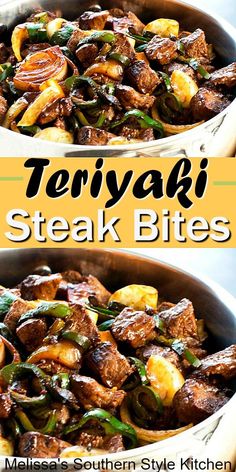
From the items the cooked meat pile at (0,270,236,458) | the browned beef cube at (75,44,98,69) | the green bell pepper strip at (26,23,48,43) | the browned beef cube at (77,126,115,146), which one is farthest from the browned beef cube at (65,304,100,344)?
the green bell pepper strip at (26,23,48,43)

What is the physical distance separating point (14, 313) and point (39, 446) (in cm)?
55

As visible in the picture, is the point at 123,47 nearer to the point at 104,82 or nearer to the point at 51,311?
the point at 104,82

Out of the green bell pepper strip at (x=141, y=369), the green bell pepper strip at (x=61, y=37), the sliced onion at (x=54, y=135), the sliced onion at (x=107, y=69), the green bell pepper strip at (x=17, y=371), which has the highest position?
the sliced onion at (x=107, y=69)

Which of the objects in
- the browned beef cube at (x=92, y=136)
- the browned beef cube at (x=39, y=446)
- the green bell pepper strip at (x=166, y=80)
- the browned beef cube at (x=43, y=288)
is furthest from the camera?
the green bell pepper strip at (x=166, y=80)

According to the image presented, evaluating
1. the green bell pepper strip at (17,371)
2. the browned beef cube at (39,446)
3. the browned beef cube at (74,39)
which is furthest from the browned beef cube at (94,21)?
the browned beef cube at (39,446)

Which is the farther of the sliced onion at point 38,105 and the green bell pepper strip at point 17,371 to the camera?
the sliced onion at point 38,105

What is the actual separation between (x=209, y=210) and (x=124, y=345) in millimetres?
553

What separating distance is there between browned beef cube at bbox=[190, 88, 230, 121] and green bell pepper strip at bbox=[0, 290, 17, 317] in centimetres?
Result: 87

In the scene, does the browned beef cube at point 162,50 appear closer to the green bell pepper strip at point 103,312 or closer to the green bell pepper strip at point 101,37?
the green bell pepper strip at point 101,37

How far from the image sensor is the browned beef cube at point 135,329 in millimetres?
2523

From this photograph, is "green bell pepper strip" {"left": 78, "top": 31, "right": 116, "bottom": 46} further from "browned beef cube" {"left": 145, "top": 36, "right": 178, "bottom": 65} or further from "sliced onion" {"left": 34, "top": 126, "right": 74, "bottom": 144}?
"sliced onion" {"left": 34, "top": 126, "right": 74, "bottom": 144}

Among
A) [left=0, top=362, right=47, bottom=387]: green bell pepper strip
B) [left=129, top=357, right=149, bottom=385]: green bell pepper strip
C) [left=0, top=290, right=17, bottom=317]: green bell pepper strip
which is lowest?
[left=0, top=290, right=17, bottom=317]: green bell pepper strip

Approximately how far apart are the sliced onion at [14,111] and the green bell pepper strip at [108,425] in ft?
3.72

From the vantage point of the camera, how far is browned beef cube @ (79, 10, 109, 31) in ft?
10.9
